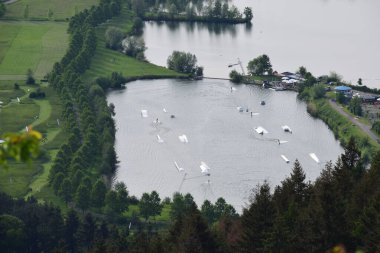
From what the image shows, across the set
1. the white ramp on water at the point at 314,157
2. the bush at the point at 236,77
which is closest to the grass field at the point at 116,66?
the bush at the point at 236,77

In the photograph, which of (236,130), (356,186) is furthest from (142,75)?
(356,186)

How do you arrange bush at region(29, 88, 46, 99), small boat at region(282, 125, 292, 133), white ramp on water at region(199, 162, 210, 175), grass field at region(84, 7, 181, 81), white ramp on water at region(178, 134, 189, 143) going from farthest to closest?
grass field at region(84, 7, 181, 81), bush at region(29, 88, 46, 99), small boat at region(282, 125, 292, 133), white ramp on water at region(178, 134, 189, 143), white ramp on water at region(199, 162, 210, 175)

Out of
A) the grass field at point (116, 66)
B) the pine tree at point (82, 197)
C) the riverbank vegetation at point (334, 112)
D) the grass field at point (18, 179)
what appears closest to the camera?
the pine tree at point (82, 197)

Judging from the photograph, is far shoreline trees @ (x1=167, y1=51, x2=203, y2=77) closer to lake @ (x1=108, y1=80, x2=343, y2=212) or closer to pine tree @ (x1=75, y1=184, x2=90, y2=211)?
lake @ (x1=108, y1=80, x2=343, y2=212)

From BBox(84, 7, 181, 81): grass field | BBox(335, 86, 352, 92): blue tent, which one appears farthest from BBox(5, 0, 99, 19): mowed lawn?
BBox(335, 86, 352, 92): blue tent

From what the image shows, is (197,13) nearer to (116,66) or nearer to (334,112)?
(116,66)

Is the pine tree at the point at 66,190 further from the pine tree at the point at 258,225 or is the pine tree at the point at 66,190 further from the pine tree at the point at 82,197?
the pine tree at the point at 258,225
